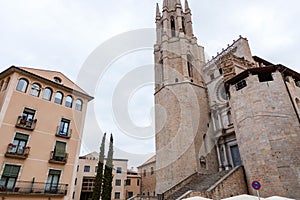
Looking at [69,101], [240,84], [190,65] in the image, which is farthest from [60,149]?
[190,65]

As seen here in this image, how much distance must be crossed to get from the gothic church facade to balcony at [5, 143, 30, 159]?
1234 centimetres

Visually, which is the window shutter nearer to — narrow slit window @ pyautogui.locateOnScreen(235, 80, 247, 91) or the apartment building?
narrow slit window @ pyautogui.locateOnScreen(235, 80, 247, 91)

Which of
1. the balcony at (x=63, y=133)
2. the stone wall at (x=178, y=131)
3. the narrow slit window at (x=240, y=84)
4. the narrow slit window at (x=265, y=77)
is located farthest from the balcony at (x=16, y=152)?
the narrow slit window at (x=265, y=77)

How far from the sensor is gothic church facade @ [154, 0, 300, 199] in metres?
12.2

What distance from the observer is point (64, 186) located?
48.1 ft

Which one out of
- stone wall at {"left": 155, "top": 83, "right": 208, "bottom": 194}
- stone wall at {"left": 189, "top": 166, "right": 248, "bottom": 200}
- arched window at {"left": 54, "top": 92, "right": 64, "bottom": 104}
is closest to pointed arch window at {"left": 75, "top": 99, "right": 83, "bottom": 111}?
arched window at {"left": 54, "top": 92, "right": 64, "bottom": 104}

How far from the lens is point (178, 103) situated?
21500 millimetres

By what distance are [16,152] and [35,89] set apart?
517 cm

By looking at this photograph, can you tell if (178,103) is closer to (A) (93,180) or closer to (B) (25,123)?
(B) (25,123)

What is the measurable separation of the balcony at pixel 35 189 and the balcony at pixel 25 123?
375cm

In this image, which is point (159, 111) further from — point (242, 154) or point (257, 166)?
point (257, 166)

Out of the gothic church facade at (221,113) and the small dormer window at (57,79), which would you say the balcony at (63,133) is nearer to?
the small dormer window at (57,79)

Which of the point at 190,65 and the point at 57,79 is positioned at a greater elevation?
the point at 190,65

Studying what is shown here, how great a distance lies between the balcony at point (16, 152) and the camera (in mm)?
12889
